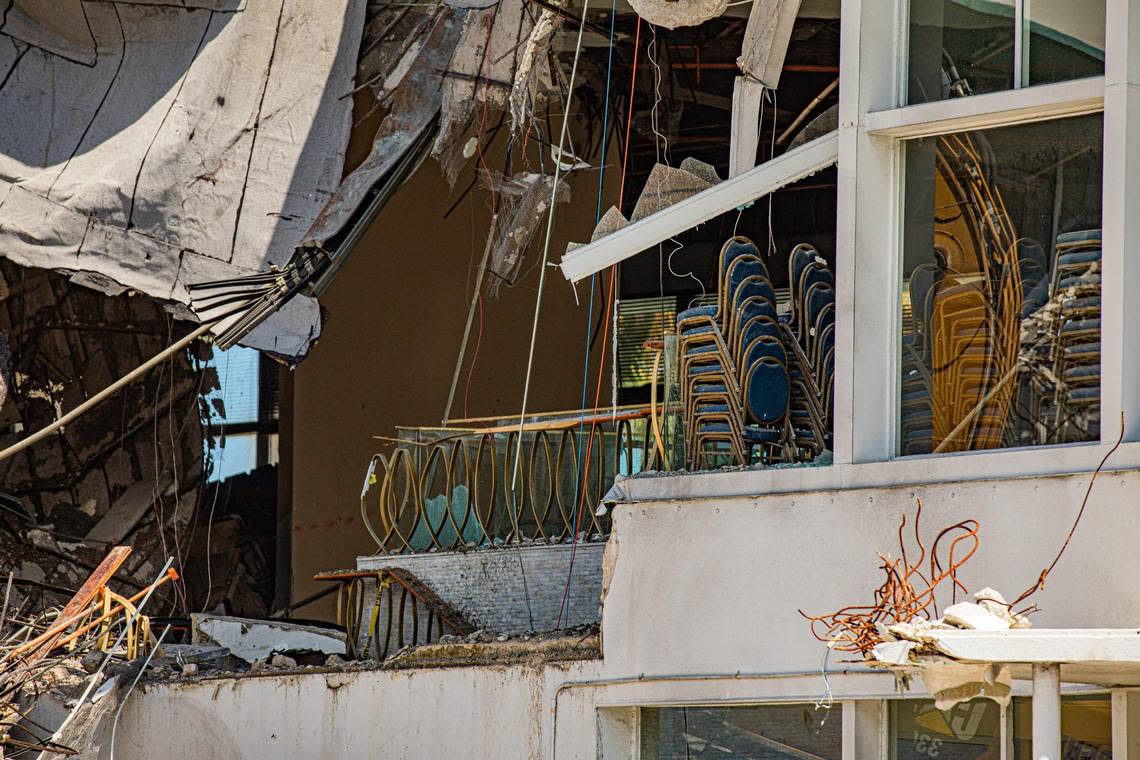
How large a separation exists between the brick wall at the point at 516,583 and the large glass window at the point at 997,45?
3.92m

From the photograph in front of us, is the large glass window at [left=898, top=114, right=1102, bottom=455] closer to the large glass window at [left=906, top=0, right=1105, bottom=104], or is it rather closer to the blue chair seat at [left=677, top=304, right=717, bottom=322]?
the large glass window at [left=906, top=0, right=1105, bottom=104]

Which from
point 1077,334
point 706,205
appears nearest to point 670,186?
point 706,205

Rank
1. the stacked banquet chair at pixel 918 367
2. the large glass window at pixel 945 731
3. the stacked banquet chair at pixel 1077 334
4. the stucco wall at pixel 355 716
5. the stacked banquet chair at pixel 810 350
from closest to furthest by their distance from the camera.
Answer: the stacked banquet chair at pixel 1077 334, the large glass window at pixel 945 731, the stacked banquet chair at pixel 918 367, the stacked banquet chair at pixel 810 350, the stucco wall at pixel 355 716

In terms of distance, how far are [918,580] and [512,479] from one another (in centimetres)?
423

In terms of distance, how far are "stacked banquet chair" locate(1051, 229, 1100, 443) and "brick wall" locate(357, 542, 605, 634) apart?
12.9 feet

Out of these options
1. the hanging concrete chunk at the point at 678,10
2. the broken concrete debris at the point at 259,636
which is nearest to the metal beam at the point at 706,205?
the hanging concrete chunk at the point at 678,10

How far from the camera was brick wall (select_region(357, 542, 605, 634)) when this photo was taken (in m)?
11.1

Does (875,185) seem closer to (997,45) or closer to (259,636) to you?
(997,45)

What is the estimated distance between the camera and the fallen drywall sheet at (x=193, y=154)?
11.8 metres

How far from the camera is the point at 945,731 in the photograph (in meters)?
7.99

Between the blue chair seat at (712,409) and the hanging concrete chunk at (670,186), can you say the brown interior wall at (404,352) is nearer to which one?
the hanging concrete chunk at (670,186)

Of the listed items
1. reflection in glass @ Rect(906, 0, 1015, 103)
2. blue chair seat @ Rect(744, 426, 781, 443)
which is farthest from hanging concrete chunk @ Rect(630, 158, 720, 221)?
reflection in glass @ Rect(906, 0, 1015, 103)

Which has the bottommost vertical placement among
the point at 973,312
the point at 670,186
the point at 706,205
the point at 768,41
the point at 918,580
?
the point at 918,580

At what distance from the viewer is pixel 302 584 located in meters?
17.0
